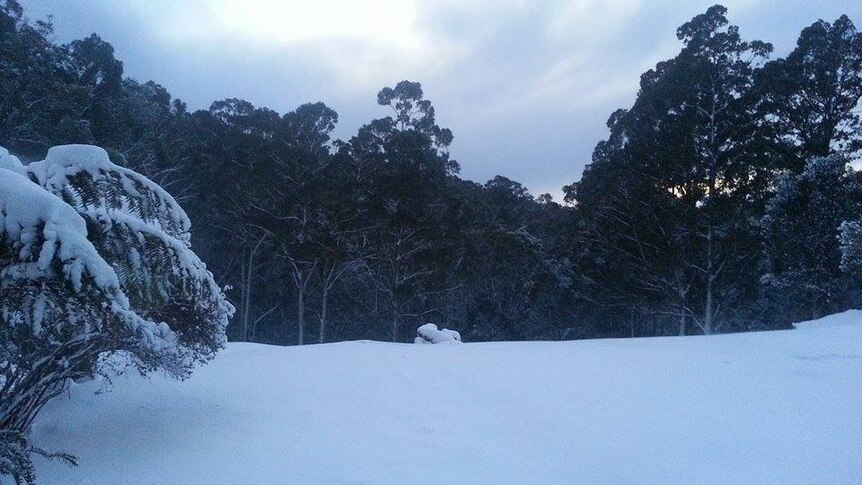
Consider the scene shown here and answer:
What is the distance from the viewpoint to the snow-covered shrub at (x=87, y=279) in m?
2.93

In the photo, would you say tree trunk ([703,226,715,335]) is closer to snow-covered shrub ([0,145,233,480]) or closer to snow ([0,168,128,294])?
snow-covered shrub ([0,145,233,480])

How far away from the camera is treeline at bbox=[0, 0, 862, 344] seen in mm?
19547

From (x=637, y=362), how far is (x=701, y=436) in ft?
7.79

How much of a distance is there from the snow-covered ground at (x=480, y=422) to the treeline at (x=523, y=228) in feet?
49.9

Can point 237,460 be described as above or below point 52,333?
below

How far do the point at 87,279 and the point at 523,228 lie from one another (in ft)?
86.5

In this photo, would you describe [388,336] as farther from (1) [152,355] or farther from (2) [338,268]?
(1) [152,355]

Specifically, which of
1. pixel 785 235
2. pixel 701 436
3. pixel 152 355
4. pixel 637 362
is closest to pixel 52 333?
pixel 152 355

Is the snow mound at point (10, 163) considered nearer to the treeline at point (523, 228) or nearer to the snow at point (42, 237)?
the snow at point (42, 237)

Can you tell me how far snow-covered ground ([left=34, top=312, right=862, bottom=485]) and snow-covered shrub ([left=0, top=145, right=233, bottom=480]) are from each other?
0.55m

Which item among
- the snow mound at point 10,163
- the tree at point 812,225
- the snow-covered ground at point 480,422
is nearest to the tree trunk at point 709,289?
the tree at point 812,225

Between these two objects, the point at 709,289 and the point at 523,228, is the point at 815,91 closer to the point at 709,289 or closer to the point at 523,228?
the point at 709,289

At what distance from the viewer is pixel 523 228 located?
2870 centimetres

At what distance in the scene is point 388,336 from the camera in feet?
93.8
